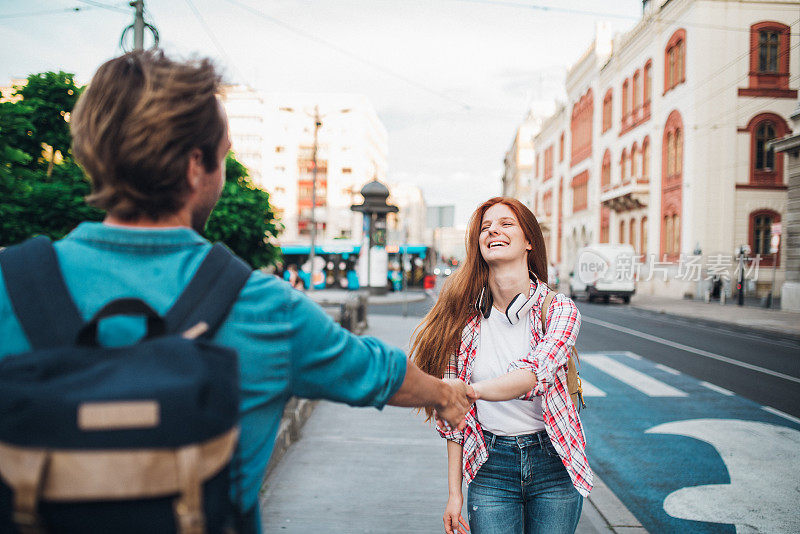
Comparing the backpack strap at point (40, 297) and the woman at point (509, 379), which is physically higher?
the backpack strap at point (40, 297)

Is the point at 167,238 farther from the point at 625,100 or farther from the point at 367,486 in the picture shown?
the point at 625,100

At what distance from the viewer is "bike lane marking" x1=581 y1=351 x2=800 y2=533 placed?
4.50 m

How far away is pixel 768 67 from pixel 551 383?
35562mm

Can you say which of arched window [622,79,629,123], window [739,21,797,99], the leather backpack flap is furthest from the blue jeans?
arched window [622,79,629,123]

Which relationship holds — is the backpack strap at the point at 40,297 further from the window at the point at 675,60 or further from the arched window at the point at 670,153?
the arched window at the point at 670,153

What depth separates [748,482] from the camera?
5137 mm

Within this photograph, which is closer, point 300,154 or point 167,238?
point 167,238

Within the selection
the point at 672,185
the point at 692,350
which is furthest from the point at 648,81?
the point at 692,350

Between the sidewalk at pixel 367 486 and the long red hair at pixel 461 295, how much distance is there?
189 cm

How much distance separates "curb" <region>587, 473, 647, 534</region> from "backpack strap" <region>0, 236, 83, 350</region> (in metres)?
3.94

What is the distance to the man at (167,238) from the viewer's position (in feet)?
3.90

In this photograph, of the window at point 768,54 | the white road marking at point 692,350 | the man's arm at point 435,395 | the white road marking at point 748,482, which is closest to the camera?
the man's arm at point 435,395

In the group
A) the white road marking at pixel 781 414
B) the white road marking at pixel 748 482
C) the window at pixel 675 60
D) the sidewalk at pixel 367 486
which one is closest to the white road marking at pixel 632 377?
the white road marking at pixel 781 414

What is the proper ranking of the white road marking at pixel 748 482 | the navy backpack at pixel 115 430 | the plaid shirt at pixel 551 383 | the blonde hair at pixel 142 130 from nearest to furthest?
the navy backpack at pixel 115 430, the blonde hair at pixel 142 130, the plaid shirt at pixel 551 383, the white road marking at pixel 748 482
